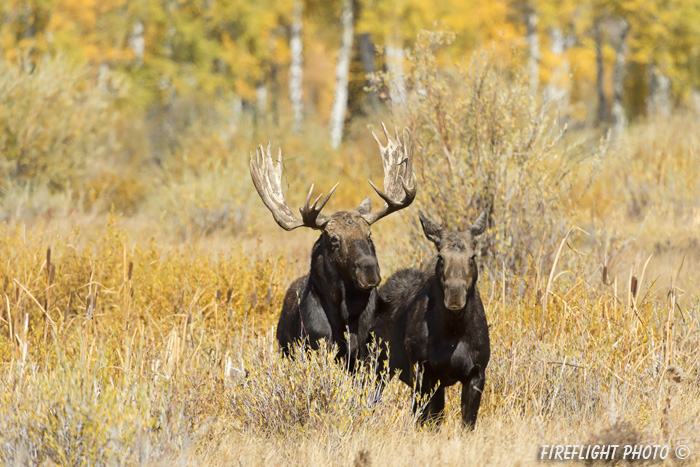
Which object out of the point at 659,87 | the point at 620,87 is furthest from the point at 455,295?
the point at 659,87

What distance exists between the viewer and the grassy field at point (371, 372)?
4539 millimetres

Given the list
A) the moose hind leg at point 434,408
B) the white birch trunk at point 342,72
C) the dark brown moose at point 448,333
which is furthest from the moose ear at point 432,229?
the white birch trunk at point 342,72

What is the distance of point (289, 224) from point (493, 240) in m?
2.62

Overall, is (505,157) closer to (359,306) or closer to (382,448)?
(359,306)

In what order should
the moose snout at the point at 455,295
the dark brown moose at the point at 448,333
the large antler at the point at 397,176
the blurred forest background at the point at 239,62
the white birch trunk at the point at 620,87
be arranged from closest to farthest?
the moose snout at the point at 455,295
the dark brown moose at the point at 448,333
the large antler at the point at 397,176
the blurred forest background at the point at 239,62
the white birch trunk at the point at 620,87

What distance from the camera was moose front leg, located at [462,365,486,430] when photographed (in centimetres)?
506

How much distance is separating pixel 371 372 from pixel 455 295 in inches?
28.6

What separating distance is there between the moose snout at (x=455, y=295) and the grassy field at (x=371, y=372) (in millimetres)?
696

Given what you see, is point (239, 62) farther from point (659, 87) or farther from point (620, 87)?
point (659, 87)

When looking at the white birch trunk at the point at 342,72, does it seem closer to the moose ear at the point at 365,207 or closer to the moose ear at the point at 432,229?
the moose ear at the point at 365,207

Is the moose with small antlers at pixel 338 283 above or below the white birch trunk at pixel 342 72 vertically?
below

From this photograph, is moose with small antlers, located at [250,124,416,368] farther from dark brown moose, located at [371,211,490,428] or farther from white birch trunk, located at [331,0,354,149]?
white birch trunk, located at [331,0,354,149]

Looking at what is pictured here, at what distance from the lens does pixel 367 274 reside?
5.16 metres

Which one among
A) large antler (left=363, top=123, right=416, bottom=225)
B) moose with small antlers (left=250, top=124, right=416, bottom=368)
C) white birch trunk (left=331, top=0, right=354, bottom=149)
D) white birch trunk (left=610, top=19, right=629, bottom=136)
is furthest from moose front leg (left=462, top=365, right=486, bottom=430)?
white birch trunk (left=610, top=19, right=629, bottom=136)
